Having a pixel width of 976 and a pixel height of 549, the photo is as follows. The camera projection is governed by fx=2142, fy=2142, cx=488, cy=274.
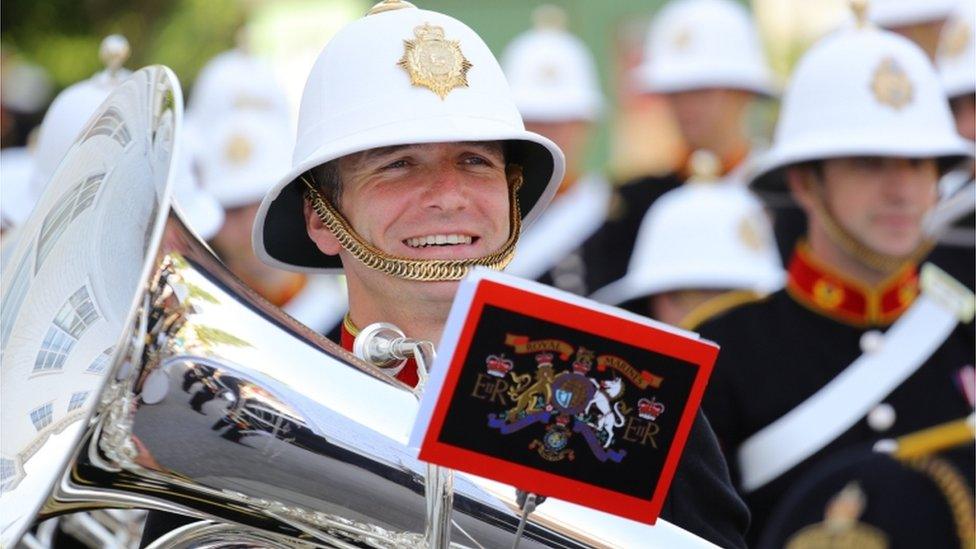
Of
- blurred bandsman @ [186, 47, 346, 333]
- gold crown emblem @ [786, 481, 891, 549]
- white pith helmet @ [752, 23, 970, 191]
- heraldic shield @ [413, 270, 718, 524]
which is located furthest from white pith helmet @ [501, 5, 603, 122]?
heraldic shield @ [413, 270, 718, 524]

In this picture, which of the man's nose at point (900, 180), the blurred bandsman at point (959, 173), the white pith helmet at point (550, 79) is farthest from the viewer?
the white pith helmet at point (550, 79)

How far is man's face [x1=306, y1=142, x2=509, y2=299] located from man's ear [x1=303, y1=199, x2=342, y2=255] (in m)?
0.12

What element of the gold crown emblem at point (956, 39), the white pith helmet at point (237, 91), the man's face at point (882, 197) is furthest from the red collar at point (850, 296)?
the white pith helmet at point (237, 91)

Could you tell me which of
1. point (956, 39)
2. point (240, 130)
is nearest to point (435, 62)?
point (956, 39)

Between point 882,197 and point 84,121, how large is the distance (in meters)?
2.36

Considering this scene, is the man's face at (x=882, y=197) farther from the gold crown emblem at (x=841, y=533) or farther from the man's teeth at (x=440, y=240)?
the man's teeth at (x=440, y=240)

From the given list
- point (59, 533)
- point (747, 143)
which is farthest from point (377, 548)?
point (747, 143)

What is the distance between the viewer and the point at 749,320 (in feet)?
20.7

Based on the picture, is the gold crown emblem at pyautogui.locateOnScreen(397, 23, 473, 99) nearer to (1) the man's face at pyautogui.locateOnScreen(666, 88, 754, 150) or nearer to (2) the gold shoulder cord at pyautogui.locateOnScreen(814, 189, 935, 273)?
(2) the gold shoulder cord at pyautogui.locateOnScreen(814, 189, 935, 273)

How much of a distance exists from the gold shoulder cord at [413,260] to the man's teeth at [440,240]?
4cm

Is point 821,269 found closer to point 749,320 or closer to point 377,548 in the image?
point 749,320

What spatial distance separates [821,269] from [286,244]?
8.16ft

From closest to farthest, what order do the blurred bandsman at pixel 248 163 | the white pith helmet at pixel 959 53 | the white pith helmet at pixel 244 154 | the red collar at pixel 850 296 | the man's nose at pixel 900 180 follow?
the man's nose at pixel 900 180
the red collar at pixel 850 296
the white pith helmet at pixel 959 53
the blurred bandsman at pixel 248 163
the white pith helmet at pixel 244 154

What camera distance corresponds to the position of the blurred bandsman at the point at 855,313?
6.09m
